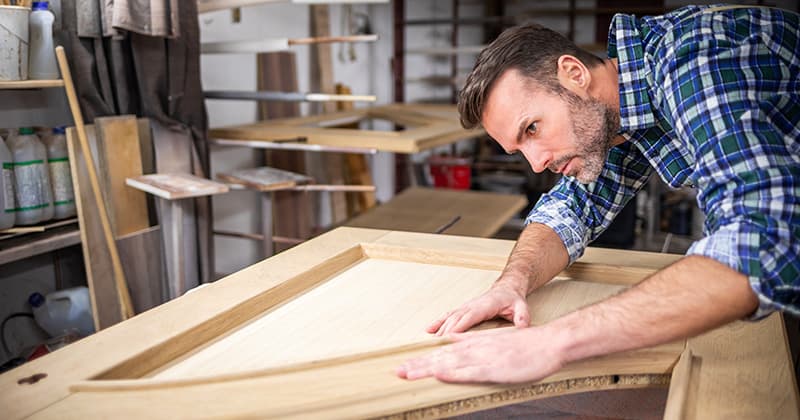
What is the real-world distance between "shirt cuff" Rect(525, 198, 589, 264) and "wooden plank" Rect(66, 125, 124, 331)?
1805mm

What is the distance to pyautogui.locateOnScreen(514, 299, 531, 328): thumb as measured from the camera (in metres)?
1.34

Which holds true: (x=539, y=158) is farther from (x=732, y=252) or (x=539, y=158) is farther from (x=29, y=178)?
(x=29, y=178)

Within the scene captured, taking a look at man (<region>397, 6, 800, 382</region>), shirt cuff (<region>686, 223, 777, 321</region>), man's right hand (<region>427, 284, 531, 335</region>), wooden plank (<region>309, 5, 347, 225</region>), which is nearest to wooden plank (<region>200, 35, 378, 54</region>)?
wooden plank (<region>309, 5, 347, 225</region>)

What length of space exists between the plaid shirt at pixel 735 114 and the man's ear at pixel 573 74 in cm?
7

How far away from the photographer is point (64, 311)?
291 centimetres

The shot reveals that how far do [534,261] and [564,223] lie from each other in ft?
0.63

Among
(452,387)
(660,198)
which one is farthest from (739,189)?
(660,198)

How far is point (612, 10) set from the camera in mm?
7227

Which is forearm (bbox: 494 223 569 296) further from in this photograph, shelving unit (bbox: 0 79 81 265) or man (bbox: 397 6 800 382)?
shelving unit (bbox: 0 79 81 265)

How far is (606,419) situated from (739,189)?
0.51 metres

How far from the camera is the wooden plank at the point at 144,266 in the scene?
2.93 meters

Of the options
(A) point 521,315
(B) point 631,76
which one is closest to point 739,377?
(A) point 521,315

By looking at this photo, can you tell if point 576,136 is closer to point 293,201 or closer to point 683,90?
point 683,90

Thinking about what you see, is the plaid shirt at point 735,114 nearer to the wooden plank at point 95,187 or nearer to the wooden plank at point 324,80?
the wooden plank at point 95,187
